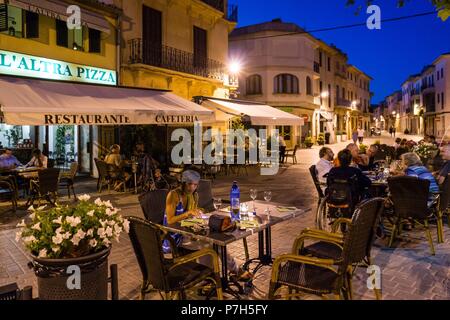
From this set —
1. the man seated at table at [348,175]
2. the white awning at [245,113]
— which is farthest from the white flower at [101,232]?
the white awning at [245,113]

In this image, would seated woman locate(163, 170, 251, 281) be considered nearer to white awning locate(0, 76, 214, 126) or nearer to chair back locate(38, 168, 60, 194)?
white awning locate(0, 76, 214, 126)

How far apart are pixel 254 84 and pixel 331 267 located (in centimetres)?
3027

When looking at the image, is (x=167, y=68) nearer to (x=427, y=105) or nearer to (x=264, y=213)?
(x=264, y=213)

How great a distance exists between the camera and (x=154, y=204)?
15.5 ft

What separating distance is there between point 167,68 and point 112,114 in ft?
22.9

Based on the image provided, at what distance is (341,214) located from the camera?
6176 mm

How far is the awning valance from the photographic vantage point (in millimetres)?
10156

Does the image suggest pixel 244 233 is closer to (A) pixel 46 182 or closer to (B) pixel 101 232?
(B) pixel 101 232

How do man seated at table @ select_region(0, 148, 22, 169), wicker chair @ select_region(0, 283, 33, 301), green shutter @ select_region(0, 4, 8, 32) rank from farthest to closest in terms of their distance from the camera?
1. green shutter @ select_region(0, 4, 8, 32)
2. man seated at table @ select_region(0, 148, 22, 169)
3. wicker chair @ select_region(0, 283, 33, 301)

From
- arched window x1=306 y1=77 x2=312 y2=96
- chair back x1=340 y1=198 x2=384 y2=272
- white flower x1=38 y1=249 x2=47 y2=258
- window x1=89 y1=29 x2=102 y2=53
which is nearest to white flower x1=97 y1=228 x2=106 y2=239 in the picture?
white flower x1=38 y1=249 x2=47 y2=258

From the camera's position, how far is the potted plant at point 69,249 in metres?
3.01

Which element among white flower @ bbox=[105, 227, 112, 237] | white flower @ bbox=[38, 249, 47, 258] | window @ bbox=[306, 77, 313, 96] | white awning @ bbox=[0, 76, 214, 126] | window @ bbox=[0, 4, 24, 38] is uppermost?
window @ bbox=[306, 77, 313, 96]

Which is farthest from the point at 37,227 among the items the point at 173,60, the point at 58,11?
the point at 173,60

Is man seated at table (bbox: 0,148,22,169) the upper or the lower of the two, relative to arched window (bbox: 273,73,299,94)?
lower
